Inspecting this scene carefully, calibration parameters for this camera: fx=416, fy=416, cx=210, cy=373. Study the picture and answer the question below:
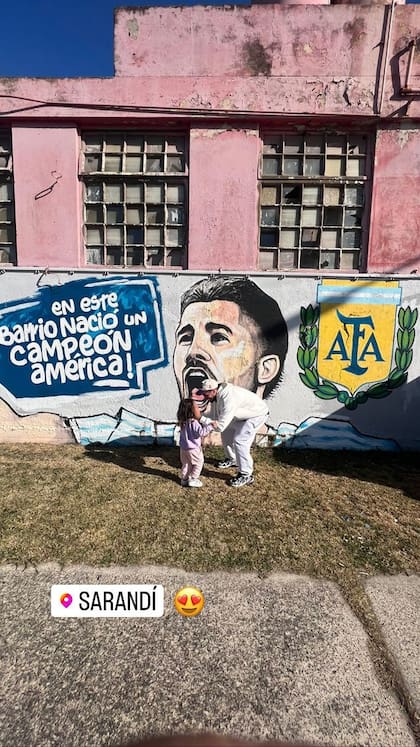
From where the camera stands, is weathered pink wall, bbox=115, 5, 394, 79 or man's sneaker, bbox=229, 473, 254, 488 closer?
man's sneaker, bbox=229, 473, 254, 488

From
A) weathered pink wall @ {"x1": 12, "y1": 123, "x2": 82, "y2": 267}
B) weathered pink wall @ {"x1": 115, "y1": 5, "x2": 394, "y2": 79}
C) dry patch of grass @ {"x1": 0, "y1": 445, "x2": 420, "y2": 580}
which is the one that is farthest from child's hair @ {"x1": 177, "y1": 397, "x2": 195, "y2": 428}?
weathered pink wall @ {"x1": 115, "y1": 5, "x2": 394, "y2": 79}

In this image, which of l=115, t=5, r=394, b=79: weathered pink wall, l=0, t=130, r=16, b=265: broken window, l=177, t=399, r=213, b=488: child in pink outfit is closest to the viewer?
l=177, t=399, r=213, b=488: child in pink outfit

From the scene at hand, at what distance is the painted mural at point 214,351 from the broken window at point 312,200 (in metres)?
1.45

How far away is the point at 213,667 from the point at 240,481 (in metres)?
2.30

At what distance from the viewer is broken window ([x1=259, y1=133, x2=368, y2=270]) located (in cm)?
628

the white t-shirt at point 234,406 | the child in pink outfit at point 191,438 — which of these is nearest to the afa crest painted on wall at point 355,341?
the white t-shirt at point 234,406

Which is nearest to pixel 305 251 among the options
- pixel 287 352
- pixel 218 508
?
pixel 287 352

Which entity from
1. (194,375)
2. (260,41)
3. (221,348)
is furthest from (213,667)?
(260,41)

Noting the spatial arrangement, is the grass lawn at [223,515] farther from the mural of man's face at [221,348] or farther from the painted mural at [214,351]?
the mural of man's face at [221,348]

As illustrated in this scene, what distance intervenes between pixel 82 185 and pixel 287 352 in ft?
13.5

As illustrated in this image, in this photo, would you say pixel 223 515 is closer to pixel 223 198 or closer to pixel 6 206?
pixel 223 198

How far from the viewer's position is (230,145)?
611 centimetres

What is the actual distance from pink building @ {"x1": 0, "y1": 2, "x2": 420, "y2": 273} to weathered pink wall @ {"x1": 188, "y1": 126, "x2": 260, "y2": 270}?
0.05ft

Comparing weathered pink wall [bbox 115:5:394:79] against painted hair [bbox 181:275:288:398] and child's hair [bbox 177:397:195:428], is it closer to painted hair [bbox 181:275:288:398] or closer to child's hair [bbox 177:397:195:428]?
painted hair [bbox 181:275:288:398]
